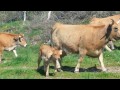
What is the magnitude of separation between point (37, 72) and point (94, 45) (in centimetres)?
229

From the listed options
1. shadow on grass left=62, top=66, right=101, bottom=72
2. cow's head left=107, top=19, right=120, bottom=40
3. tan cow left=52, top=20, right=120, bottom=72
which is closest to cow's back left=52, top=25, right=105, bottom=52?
tan cow left=52, top=20, right=120, bottom=72

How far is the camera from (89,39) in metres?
13.1

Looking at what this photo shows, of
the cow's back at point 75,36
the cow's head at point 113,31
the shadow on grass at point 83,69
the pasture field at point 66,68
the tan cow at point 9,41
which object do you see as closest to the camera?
the pasture field at point 66,68

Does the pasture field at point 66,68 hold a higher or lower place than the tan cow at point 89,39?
lower

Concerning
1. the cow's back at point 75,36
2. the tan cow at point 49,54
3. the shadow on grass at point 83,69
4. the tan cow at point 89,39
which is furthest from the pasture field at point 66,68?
the cow's back at point 75,36

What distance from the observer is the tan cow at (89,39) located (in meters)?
13.0

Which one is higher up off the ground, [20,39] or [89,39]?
[89,39]

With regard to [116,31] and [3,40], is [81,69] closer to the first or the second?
[116,31]

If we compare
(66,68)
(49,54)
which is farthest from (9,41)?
(49,54)

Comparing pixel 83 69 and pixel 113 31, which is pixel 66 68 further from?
pixel 113 31

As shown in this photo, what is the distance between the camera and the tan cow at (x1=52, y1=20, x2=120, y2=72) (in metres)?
13.0

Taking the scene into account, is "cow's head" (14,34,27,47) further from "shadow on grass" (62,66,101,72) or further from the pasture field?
"shadow on grass" (62,66,101,72)

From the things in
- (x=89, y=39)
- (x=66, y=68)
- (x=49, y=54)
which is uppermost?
(x=89, y=39)

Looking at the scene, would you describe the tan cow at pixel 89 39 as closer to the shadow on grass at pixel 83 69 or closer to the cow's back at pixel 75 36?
the cow's back at pixel 75 36
